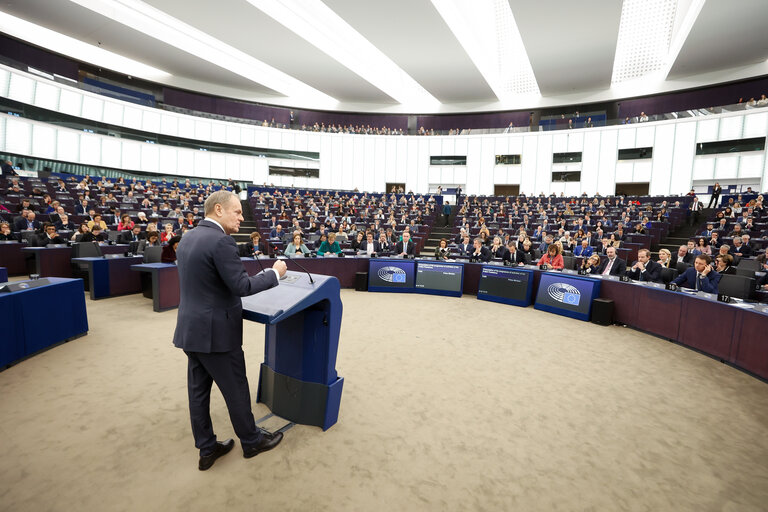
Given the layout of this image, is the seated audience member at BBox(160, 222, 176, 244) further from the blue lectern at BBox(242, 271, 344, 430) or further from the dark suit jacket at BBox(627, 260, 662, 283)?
the dark suit jacket at BBox(627, 260, 662, 283)

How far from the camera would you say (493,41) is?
698 inches

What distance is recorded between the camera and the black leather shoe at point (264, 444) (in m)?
2.20

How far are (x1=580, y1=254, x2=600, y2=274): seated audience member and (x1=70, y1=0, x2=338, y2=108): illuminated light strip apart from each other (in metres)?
20.2

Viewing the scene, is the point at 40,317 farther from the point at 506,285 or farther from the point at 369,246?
the point at 506,285

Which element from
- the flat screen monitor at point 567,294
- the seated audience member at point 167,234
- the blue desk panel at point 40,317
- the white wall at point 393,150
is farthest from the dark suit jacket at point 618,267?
the white wall at point 393,150

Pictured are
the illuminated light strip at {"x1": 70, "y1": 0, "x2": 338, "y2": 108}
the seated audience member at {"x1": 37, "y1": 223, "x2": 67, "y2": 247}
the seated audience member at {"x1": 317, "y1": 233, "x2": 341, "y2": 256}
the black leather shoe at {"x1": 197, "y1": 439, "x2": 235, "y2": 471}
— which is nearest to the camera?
the black leather shoe at {"x1": 197, "y1": 439, "x2": 235, "y2": 471}

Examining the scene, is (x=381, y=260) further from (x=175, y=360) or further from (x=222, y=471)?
(x=222, y=471)

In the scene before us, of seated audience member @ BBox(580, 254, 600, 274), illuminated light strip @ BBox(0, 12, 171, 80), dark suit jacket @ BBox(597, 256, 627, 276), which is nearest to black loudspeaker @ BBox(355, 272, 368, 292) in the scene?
seated audience member @ BBox(580, 254, 600, 274)

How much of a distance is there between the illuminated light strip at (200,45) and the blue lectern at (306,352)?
19.7 m

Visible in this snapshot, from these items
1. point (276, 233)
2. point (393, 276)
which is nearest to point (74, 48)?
point (276, 233)

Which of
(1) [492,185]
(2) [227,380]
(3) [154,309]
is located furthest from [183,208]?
(1) [492,185]

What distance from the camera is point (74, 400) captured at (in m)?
2.86

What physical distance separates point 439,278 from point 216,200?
6.07m

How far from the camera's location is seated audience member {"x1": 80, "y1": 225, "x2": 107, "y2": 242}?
7258 millimetres
